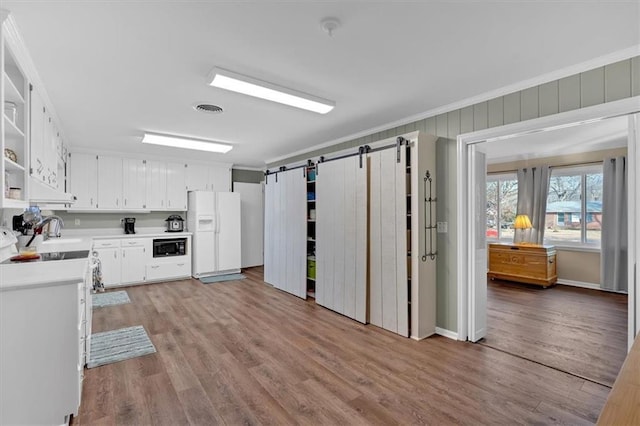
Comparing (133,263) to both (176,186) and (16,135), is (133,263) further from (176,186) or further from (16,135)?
(16,135)

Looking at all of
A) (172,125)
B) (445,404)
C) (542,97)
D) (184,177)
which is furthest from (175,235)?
(542,97)

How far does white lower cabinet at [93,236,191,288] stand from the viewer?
5574 millimetres

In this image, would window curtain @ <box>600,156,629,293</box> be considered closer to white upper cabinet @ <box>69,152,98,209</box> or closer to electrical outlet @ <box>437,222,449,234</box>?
electrical outlet @ <box>437,222,449,234</box>

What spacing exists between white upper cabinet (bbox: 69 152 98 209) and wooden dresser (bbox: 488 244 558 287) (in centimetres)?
789

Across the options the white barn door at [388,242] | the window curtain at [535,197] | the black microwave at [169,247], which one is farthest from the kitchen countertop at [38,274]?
the window curtain at [535,197]

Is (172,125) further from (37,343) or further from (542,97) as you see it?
(542,97)

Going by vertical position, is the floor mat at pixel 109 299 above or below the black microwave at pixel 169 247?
below

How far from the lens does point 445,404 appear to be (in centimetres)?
223

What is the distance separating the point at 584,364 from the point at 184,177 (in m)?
6.93

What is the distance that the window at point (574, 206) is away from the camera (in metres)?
5.88

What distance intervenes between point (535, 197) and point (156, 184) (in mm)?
7769

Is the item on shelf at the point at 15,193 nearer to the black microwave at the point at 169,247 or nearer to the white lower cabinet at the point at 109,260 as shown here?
the white lower cabinet at the point at 109,260

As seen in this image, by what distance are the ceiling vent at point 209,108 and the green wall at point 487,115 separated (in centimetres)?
221

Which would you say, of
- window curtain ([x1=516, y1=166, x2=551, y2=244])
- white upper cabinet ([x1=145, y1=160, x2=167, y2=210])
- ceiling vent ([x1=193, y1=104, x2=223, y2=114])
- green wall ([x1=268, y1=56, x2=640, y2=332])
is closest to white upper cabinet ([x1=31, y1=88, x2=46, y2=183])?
ceiling vent ([x1=193, y1=104, x2=223, y2=114])
